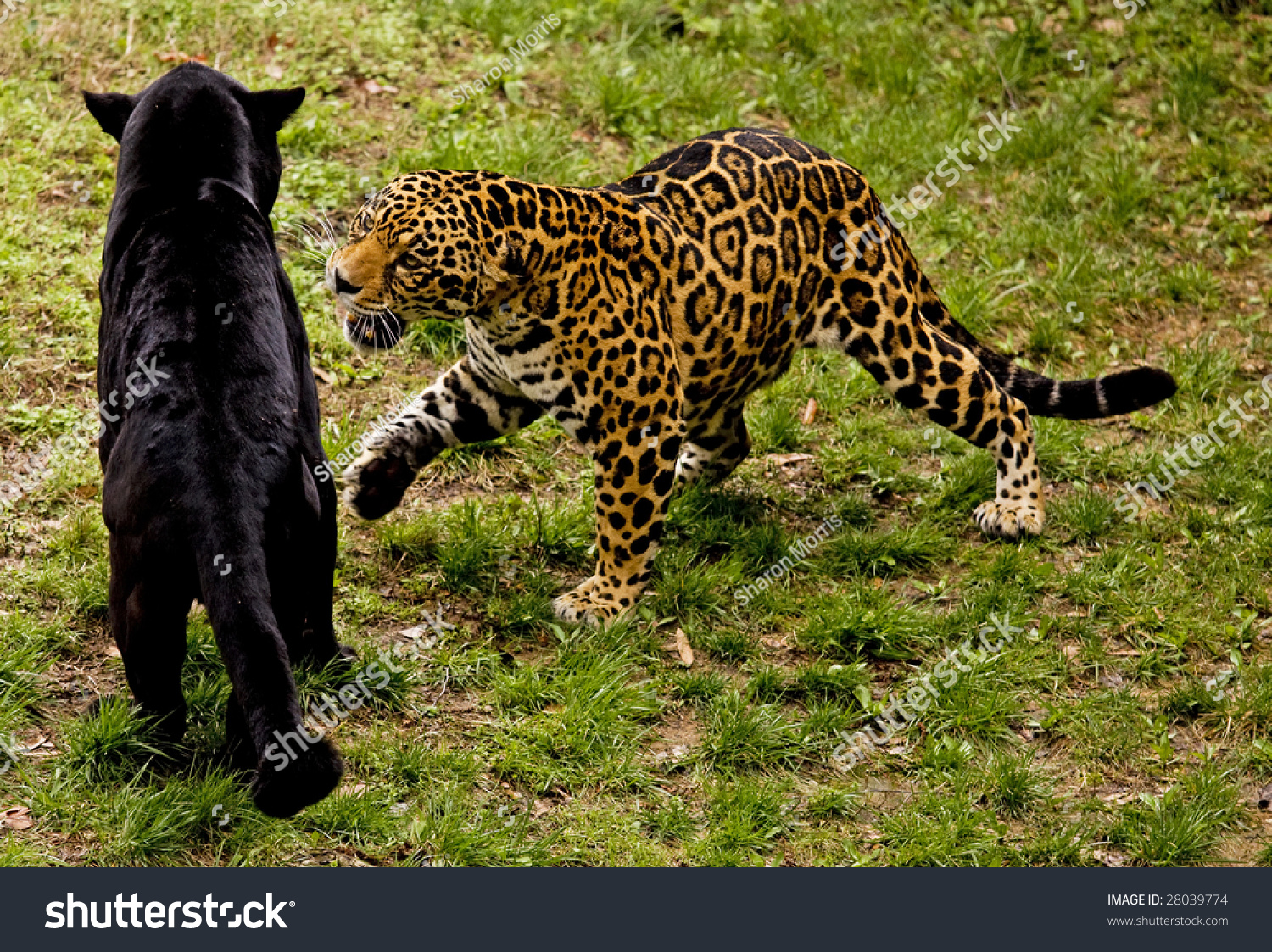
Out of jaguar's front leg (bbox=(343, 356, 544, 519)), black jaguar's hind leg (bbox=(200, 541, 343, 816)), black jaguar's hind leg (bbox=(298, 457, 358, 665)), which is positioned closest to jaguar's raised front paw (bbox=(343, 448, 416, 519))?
jaguar's front leg (bbox=(343, 356, 544, 519))

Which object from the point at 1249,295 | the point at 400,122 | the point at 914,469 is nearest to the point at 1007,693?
the point at 914,469

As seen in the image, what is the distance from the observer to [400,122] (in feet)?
31.8

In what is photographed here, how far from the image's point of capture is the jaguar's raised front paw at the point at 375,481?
676 cm

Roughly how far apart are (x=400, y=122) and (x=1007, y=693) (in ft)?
18.4

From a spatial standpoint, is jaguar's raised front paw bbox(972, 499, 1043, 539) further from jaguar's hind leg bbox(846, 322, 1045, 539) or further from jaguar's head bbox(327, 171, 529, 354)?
jaguar's head bbox(327, 171, 529, 354)

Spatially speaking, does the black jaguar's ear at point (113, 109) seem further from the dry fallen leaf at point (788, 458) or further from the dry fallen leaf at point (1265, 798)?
the dry fallen leaf at point (1265, 798)

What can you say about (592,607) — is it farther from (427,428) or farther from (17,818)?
(17,818)

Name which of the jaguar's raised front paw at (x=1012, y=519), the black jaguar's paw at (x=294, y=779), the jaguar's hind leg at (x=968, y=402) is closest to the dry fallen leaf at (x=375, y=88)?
the jaguar's hind leg at (x=968, y=402)

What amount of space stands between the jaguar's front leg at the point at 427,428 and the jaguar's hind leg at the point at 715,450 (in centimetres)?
100

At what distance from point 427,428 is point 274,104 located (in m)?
1.62

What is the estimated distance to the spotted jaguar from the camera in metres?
5.90

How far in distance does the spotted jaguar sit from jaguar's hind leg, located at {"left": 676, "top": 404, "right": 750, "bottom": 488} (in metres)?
0.01

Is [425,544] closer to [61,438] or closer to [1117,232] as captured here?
[61,438]

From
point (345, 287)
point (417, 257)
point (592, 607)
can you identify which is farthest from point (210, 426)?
point (592, 607)
